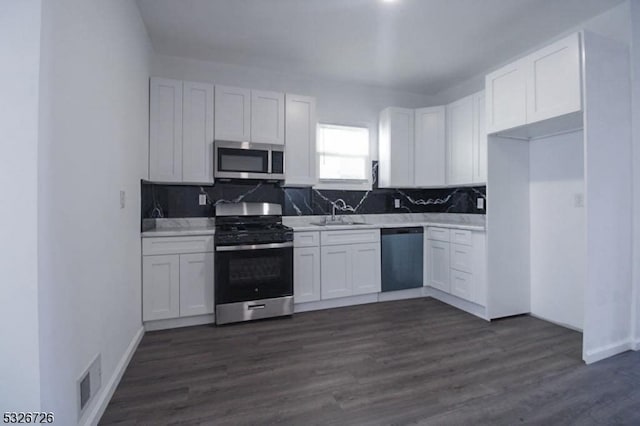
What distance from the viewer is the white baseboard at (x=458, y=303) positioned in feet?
9.90

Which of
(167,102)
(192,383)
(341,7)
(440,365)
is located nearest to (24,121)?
(192,383)

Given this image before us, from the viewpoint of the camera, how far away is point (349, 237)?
3.34 meters

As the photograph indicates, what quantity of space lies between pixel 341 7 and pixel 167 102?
1.86m

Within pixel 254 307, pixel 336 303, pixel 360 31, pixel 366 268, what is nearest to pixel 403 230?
pixel 366 268

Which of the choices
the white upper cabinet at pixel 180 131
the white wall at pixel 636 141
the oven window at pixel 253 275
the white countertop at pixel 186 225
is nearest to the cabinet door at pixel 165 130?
the white upper cabinet at pixel 180 131

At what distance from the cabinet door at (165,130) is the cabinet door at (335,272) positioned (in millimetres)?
1754

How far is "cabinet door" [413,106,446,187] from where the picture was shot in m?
3.77

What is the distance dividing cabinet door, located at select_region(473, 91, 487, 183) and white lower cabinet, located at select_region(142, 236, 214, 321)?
2.94 meters

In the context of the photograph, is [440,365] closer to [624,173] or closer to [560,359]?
[560,359]

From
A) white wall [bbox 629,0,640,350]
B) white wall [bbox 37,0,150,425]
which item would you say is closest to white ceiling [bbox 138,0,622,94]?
white wall [bbox 629,0,640,350]

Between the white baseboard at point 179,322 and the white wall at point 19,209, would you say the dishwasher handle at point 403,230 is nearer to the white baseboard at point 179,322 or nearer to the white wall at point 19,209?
the white baseboard at point 179,322

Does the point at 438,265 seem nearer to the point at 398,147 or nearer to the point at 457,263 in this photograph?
the point at 457,263

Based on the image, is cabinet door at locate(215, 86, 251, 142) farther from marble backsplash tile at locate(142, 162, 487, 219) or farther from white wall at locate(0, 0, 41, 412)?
white wall at locate(0, 0, 41, 412)

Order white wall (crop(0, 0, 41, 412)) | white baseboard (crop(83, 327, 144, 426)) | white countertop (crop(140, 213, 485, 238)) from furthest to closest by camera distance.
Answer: white countertop (crop(140, 213, 485, 238)) < white baseboard (crop(83, 327, 144, 426)) < white wall (crop(0, 0, 41, 412))
